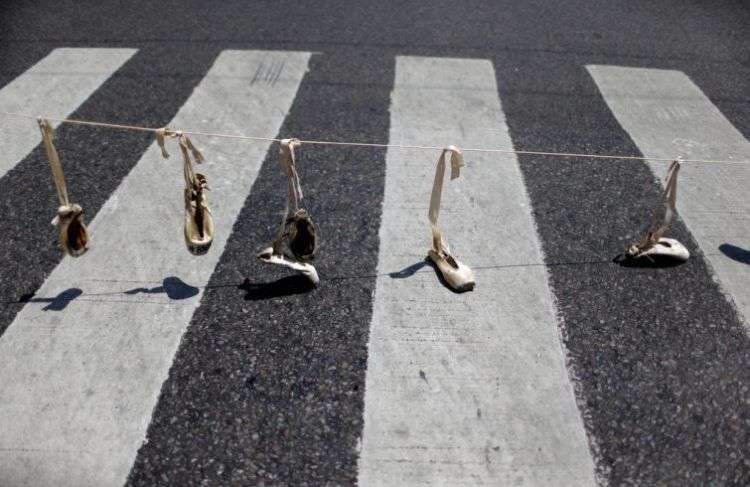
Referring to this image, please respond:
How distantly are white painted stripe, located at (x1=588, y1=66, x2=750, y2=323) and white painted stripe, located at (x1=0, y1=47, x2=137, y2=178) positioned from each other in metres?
6.03

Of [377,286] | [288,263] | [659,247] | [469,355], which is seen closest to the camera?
[469,355]

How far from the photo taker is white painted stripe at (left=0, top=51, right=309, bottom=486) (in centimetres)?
293

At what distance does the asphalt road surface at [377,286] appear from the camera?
297 cm

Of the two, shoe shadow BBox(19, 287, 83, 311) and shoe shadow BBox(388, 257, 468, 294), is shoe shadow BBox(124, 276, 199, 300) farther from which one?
shoe shadow BBox(388, 257, 468, 294)

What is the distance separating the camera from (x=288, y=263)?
150 inches

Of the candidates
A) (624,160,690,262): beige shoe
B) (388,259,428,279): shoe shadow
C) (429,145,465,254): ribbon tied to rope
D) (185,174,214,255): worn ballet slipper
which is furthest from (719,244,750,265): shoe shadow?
(185,174,214,255): worn ballet slipper

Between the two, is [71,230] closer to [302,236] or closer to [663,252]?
[302,236]

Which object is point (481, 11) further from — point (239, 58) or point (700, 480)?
point (700, 480)

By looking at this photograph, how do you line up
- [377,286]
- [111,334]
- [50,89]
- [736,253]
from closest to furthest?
[111,334]
[377,286]
[736,253]
[50,89]

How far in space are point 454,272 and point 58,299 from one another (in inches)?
108

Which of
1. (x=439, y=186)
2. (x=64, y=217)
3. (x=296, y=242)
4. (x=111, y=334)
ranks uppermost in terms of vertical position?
(x=439, y=186)

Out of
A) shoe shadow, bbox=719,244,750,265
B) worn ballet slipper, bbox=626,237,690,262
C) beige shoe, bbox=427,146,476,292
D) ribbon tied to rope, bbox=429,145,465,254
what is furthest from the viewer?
shoe shadow, bbox=719,244,750,265

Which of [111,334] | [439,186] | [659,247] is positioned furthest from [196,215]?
[659,247]

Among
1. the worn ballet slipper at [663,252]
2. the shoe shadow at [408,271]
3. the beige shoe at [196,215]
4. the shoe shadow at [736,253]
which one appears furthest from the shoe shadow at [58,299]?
the shoe shadow at [736,253]
